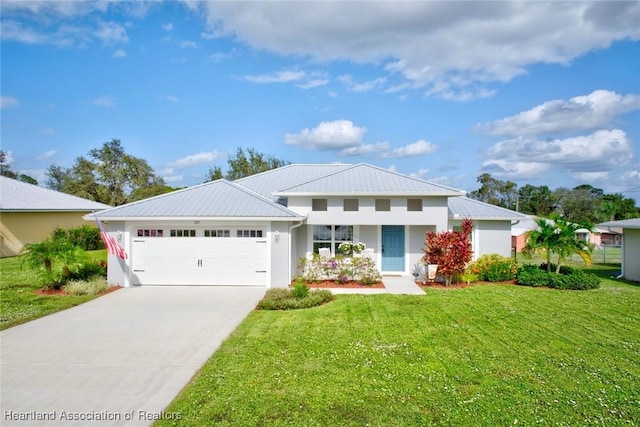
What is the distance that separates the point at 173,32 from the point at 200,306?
10708 millimetres

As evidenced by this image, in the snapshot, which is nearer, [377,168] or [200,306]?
[200,306]

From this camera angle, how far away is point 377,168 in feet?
58.5

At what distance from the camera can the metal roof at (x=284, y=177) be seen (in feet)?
63.3

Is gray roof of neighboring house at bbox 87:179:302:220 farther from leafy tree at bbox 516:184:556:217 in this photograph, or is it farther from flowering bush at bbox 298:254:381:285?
leafy tree at bbox 516:184:556:217

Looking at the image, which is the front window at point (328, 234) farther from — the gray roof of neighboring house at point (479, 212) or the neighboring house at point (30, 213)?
the neighboring house at point (30, 213)

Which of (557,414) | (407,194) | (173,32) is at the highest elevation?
(173,32)

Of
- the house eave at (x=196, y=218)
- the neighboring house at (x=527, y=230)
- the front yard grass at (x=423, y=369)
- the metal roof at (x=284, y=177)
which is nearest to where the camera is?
the front yard grass at (x=423, y=369)

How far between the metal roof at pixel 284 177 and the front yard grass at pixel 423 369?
964cm

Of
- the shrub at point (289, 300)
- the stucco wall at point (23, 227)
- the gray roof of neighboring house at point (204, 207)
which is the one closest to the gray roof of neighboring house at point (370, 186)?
the gray roof of neighboring house at point (204, 207)

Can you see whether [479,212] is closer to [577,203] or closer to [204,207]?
[204,207]

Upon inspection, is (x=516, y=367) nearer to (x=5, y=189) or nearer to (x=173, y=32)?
(x=173, y=32)

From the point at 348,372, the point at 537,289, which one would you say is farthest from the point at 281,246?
the point at 537,289

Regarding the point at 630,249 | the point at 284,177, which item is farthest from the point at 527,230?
the point at 284,177

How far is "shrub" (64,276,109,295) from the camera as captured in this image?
42.3 feet
